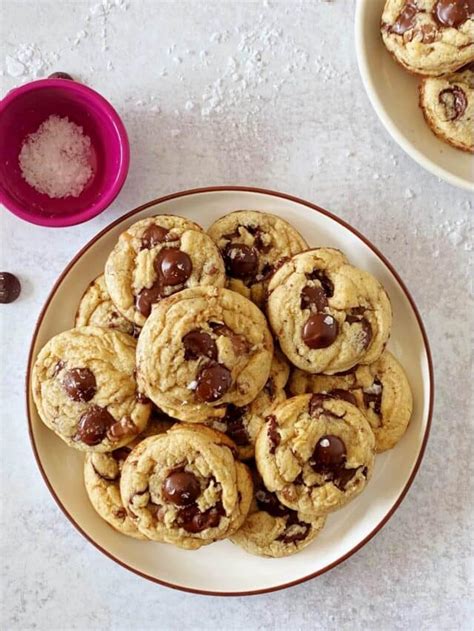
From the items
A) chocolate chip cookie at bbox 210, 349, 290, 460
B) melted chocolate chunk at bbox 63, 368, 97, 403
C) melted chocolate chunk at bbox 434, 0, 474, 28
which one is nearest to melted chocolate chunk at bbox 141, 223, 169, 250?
melted chocolate chunk at bbox 63, 368, 97, 403

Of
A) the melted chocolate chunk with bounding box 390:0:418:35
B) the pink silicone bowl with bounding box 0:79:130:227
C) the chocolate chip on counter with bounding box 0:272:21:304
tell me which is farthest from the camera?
the chocolate chip on counter with bounding box 0:272:21:304

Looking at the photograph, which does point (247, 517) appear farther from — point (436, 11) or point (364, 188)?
point (436, 11)

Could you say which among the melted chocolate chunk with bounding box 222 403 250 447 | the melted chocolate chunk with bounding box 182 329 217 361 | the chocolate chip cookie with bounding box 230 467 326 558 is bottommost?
the chocolate chip cookie with bounding box 230 467 326 558

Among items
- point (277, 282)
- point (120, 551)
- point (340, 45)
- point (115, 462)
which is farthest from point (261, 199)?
point (120, 551)

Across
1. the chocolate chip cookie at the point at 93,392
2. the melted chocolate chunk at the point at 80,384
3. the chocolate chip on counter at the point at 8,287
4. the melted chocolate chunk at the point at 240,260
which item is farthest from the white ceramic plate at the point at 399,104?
the chocolate chip on counter at the point at 8,287

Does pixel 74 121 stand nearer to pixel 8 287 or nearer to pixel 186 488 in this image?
pixel 8 287

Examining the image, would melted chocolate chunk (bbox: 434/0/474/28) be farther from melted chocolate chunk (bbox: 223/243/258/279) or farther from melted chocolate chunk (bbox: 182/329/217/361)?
melted chocolate chunk (bbox: 182/329/217/361)
